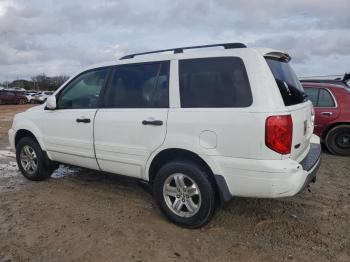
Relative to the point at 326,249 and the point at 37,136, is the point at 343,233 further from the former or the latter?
the point at 37,136

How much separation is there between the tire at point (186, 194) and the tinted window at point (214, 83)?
0.68 metres

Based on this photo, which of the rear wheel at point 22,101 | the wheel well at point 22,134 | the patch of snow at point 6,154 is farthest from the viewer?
the rear wheel at point 22,101

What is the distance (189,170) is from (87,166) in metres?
1.71

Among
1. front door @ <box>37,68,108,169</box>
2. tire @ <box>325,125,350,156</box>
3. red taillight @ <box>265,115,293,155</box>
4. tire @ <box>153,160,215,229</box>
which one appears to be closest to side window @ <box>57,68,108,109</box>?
front door @ <box>37,68,108,169</box>

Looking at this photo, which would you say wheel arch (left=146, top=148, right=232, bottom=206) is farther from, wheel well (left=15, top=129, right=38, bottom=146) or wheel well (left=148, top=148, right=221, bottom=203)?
wheel well (left=15, top=129, right=38, bottom=146)

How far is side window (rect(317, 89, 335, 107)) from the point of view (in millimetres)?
7709

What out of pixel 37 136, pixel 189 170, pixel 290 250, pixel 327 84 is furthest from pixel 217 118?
pixel 327 84

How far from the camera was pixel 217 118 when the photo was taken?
3480 millimetres

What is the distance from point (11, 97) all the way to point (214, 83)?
36.1 meters

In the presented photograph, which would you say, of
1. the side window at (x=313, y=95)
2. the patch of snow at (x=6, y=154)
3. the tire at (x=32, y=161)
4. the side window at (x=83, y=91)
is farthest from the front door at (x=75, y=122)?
the side window at (x=313, y=95)

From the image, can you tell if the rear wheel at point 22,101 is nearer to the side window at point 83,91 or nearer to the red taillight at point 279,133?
the side window at point 83,91

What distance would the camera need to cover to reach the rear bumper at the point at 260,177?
129 inches

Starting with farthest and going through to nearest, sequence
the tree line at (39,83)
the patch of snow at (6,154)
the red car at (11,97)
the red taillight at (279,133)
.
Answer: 1. the tree line at (39,83)
2. the red car at (11,97)
3. the patch of snow at (6,154)
4. the red taillight at (279,133)

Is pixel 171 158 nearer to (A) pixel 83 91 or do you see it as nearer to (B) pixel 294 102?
(B) pixel 294 102
